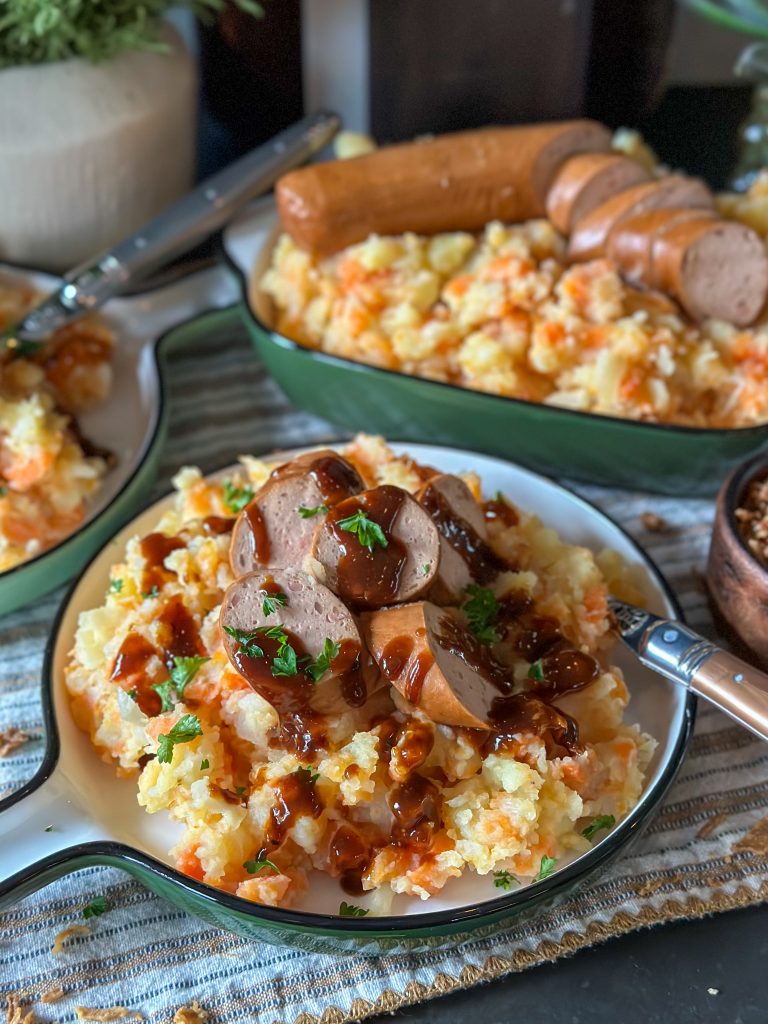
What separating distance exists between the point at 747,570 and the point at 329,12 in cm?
222

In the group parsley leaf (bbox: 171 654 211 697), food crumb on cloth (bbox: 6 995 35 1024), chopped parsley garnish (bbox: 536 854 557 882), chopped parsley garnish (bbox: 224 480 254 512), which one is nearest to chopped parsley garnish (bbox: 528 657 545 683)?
chopped parsley garnish (bbox: 536 854 557 882)

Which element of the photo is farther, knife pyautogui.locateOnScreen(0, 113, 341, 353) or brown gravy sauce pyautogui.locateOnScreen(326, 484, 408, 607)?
knife pyautogui.locateOnScreen(0, 113, 341, 353)

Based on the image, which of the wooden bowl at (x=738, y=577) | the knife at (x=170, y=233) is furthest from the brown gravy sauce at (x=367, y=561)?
the knife at (x=170, y=233)

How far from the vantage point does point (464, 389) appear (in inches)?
89.8

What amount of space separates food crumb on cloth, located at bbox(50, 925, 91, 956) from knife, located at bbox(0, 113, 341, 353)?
56.1 inches

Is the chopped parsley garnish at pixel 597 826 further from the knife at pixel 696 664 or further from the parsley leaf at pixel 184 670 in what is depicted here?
the parsley leaf at pixel 184 670

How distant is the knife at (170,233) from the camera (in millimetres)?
2543

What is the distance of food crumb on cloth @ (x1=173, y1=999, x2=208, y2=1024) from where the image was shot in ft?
4.85

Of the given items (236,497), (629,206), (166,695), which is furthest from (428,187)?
(166,695)

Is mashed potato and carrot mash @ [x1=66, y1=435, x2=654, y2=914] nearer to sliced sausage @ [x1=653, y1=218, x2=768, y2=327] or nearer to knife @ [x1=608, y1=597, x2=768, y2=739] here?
knife @ [x1=608, y1=597, x2=768, y2=739]

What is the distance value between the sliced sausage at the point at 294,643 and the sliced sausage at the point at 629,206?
1.35 m

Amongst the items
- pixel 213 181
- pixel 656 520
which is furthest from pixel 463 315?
pixel 213 181

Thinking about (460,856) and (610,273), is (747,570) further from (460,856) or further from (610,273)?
(610,273)

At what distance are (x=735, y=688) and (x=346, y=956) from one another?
28.9 inches
